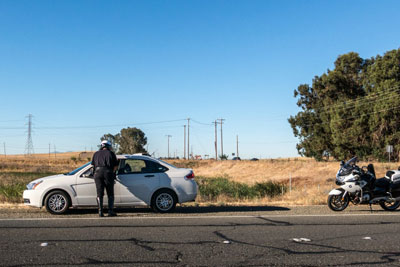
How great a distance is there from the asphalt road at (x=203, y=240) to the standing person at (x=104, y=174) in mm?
456

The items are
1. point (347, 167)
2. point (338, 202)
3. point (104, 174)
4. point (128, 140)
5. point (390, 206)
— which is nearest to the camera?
point (104, 174)

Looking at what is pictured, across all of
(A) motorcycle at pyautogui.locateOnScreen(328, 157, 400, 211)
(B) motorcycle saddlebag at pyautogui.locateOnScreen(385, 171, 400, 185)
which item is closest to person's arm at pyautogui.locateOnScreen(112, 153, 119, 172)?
(A) motorcycle at pyautogui.locateOnScreen(328, 157, 400, 211)

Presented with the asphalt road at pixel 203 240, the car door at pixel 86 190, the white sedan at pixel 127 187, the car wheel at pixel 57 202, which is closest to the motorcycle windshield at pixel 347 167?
the asphalt road at pixel 203 240

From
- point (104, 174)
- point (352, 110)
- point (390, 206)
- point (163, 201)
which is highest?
point (352, 110)

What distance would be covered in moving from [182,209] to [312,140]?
5572cm

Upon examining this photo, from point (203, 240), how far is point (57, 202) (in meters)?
4.88

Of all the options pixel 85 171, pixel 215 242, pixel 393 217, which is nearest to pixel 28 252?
pixel 215 242

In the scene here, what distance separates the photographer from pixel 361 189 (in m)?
11.9

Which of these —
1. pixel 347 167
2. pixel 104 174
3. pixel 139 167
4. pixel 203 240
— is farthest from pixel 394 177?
pixel 104 174

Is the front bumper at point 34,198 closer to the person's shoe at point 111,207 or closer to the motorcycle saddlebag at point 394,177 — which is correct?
the person's shoe at point 111,207

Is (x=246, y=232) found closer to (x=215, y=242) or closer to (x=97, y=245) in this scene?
(x=215, y=242)

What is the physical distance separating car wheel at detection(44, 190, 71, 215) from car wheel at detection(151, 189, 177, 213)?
6.88 feet

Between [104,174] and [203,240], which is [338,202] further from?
[104,174]

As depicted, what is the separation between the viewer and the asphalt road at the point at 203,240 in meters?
6.23
